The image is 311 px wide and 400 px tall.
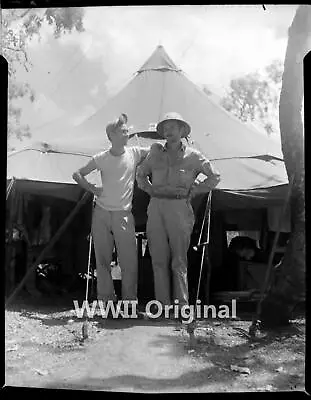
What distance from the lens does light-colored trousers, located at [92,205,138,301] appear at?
120 inches

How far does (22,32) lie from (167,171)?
3.37 ft

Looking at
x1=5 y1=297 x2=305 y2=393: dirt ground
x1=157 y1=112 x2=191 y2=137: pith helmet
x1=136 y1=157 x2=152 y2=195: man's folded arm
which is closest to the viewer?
x1=5 y1=297 x2=305 y2=393: dirt ground

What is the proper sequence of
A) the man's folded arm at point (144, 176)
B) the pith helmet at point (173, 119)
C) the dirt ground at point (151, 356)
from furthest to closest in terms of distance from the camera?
the pith helmet at point (173, 119) < the man's folded arm at point (144, 176) < the dirt ground at point (151, 356)

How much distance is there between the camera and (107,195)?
3.12 m

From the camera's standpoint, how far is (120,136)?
10.4 ft

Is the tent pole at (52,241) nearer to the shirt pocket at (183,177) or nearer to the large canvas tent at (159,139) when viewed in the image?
the large canvas tent at (159,139)

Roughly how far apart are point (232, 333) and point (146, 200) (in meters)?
0.81

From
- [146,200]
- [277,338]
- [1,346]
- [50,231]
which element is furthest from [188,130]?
[1,346]

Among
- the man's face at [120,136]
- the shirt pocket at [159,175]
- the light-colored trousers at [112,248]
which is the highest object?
the man's face at [120,136]

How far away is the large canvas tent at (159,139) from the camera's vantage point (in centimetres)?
321

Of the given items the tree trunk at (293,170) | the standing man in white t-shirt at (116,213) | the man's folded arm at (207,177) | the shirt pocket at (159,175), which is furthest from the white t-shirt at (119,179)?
the tree trunk at (293,170)

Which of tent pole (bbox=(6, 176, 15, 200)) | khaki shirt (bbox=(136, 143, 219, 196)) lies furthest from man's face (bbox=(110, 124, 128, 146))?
tent pole (bbox=(6, 176, 15, 200))

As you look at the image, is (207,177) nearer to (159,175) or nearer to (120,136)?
(159,175)

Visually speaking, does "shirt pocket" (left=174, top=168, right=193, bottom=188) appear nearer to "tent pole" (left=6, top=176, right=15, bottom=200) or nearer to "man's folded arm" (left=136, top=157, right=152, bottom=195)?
"man's folded arm" (left=136, top=157, right=152, bottom=195)
